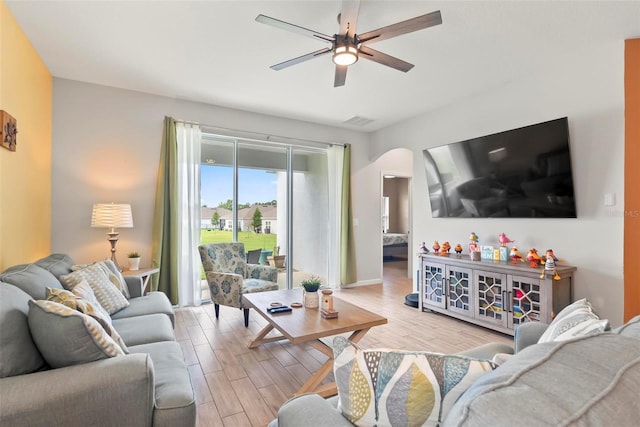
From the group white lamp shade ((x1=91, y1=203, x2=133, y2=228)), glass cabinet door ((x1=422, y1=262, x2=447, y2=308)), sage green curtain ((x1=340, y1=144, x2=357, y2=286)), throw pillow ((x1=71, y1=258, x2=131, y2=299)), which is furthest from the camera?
sage green curtain ((x1=340, y1=144, x2=357, y2=286))

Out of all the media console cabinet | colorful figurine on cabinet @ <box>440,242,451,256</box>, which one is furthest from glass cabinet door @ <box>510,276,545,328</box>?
colorful figurine on cabinet @ <box>440,242,451,256</box>

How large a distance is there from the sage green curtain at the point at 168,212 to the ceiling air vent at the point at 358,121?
2610 millimetres

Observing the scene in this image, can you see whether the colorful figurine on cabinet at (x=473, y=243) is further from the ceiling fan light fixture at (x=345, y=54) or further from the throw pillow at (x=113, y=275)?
the throw pillow at (x=113, y=275)

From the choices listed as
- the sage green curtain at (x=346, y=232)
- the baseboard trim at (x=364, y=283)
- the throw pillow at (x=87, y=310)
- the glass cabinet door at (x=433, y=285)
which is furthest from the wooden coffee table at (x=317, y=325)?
the baseboard trim at (x=364, y=283)

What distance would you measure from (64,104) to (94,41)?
128cm

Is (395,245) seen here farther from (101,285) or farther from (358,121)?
(101,285)

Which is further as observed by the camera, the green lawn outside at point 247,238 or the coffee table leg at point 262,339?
the green lawn outside at point 247,238

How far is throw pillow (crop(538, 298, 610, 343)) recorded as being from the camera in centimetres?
97

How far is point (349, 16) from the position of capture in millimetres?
2066

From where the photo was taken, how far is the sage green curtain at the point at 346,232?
5.48m

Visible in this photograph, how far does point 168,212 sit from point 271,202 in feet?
5.11

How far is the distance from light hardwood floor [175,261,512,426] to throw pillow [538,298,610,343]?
1.62m

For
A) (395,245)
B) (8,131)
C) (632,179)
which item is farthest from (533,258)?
(395,245)

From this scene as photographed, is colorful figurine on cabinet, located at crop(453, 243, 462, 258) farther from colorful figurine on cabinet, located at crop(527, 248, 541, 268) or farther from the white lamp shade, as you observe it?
the white lamp shade
